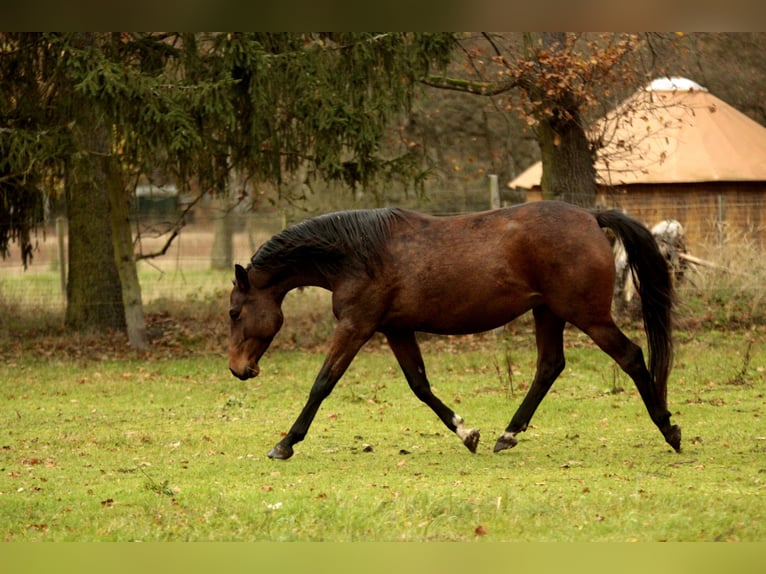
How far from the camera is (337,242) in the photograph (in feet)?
26.6

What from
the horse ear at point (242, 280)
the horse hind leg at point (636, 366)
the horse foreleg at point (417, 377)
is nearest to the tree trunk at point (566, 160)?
the horse foreleg at point (417, 377)

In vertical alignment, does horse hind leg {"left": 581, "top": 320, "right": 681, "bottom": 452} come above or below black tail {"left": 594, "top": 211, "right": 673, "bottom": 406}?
below

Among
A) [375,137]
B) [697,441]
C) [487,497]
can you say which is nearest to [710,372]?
[697,441]

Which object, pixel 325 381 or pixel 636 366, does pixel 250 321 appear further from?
pixel 636 366

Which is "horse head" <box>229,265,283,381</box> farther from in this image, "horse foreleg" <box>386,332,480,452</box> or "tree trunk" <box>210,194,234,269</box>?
"tree trunk" <box>210,194,234,269</box>

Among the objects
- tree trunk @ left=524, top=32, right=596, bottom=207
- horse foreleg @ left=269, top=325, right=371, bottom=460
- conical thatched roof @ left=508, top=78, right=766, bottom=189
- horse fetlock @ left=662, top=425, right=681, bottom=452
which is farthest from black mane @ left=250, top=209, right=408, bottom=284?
conical thatched roof @ left=508, top=78, right=766, bottom=189

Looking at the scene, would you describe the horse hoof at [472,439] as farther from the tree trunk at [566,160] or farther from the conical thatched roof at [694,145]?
the conical thatched roof at [694,145]

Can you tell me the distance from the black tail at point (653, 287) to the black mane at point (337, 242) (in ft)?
5.70

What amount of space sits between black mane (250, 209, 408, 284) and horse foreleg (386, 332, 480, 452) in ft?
2.21

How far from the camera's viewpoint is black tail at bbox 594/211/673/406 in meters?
7.82

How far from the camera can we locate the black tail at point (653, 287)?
7.82 metres

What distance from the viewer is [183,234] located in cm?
3272

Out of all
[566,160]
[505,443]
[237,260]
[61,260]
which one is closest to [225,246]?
[237,260]

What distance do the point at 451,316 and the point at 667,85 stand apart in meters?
16.5
